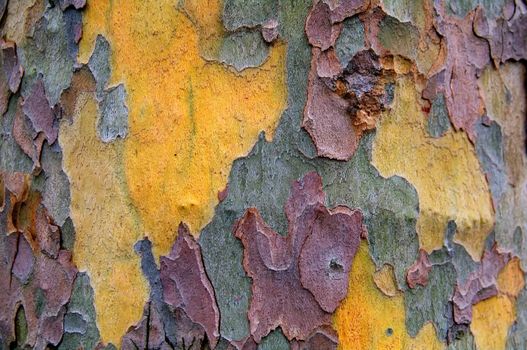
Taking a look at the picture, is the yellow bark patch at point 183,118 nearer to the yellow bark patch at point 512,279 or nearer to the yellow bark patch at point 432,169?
the yellow bark patch at point 432,169

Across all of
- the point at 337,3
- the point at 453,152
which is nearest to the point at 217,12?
the point at 337,3

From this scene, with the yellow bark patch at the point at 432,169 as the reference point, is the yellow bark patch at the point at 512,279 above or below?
below

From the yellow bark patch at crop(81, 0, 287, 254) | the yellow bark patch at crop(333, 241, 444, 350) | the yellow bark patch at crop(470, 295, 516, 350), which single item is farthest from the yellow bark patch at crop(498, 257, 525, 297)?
the yellow bark patch at crop(81, 0, 287, 254)

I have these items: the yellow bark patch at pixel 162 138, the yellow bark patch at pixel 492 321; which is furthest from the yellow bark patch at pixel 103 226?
the yellow bark patch at pixel 492 321

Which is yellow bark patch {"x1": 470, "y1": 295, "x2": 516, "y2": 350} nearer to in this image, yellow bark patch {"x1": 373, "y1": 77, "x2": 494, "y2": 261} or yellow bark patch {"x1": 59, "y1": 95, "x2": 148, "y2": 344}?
yellow bark patch {"x1": 373, "y1": 77, "x2": 494, "y2": 261}

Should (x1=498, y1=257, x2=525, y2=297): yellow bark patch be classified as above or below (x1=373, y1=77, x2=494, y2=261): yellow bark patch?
below

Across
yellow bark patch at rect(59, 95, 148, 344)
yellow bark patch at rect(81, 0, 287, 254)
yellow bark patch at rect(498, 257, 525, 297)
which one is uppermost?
yellow bark patch at rect(81, 0, 287, 254)

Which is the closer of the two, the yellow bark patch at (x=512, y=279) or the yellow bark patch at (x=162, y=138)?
the yellow bark patch at (x=162, y=138)
